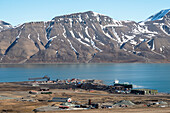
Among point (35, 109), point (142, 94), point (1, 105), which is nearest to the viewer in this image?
point (35, 109)

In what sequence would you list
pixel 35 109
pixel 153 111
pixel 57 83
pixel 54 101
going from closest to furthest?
pixel 153 111, pixel 35 109, pixel 54 101, pixel 57 83

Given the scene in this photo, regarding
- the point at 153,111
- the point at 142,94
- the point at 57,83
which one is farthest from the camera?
the point at 57,83

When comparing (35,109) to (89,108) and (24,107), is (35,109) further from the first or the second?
(89,108)

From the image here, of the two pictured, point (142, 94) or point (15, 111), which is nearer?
point (15, 111)

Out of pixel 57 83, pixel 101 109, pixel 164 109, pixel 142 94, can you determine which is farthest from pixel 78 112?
pixel 57 83

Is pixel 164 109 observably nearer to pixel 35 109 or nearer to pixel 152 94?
pixel 35 109

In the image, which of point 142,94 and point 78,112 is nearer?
point 78,112

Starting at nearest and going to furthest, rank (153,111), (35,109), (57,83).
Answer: (153,111)
(35,109)
(57,83)

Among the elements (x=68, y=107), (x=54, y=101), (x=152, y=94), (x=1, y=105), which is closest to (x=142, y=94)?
(x=152, y=94)
